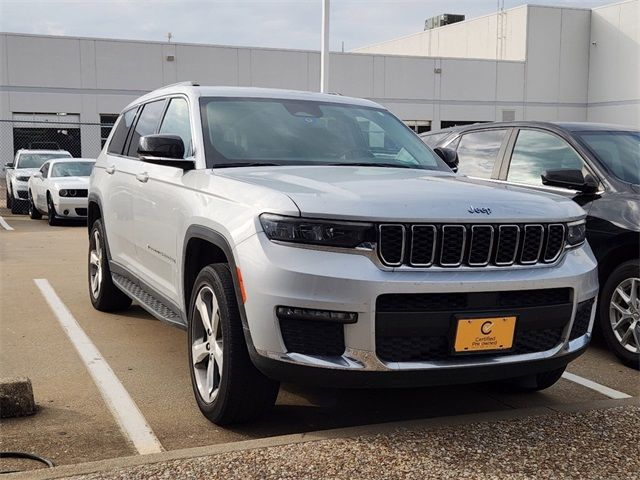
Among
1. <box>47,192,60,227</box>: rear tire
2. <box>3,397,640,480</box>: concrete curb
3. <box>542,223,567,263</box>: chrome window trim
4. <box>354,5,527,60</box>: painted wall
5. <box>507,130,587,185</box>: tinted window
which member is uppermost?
<box>354,5,527,60</box>: painted wall

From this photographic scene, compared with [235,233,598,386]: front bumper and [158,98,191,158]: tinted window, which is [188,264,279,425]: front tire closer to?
[235,233,598,386]: front bumper

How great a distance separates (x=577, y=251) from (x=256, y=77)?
99.5 feet

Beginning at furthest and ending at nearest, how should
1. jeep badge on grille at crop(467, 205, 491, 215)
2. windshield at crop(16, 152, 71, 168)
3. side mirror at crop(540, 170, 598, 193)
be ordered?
1. windshield at crop(16, 152, 71, 168)
2. side mirror at crop(540, 170, 598, 193)
3. jeep badge on grille at crop(467, 205, 491, 215)

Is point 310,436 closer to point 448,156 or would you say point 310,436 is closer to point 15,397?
point 15,397

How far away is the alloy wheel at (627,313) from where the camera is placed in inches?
212

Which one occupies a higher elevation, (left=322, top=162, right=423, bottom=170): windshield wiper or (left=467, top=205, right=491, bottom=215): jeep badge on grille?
(left=322, top=162, right=423, bottom=170): windshield wiper

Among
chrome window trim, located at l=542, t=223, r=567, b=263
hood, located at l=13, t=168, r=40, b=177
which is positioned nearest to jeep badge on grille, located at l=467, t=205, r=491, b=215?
chrome window trim, located at l=542, t=223, r=567, b=263

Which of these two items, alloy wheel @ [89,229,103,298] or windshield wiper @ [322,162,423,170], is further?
alloy wheel @ [89,229,103,298]

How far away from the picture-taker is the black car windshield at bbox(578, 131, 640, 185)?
589 centimetres

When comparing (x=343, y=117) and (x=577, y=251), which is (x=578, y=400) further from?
(x=343, y=117)

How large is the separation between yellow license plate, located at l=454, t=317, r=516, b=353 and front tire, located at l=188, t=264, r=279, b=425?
98 centimetres

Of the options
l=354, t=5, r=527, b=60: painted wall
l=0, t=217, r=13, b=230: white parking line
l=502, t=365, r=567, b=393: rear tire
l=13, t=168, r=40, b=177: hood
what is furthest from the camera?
l=354, t=5, r=527, b=60: painted wall

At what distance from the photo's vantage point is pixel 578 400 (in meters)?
4.75

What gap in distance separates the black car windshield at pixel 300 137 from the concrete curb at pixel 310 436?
1683 millimetres
